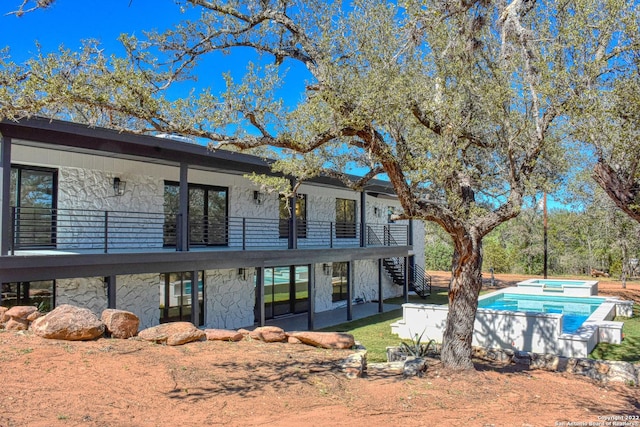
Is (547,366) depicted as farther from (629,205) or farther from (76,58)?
(76,58)

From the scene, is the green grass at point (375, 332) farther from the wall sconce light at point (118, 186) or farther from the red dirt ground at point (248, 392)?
the wall sconce light at point (118, 186)

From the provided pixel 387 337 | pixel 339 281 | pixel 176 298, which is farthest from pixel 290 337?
pixel 339 281

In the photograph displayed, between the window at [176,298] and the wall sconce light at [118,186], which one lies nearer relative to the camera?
the wall sconce light at [118,186]

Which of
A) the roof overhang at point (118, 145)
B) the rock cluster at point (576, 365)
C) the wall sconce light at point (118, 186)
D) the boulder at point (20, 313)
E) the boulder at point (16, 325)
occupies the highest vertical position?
the roof overhang at point (118, 145)

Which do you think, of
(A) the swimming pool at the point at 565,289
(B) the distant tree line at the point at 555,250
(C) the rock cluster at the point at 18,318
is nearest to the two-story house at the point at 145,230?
(C) the rock cluster at the point at 18,318

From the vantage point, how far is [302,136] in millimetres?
7633

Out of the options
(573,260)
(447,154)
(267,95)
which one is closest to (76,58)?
(267,95)

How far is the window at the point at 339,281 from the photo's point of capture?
67.4 feet

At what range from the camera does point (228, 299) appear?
49.9 feet

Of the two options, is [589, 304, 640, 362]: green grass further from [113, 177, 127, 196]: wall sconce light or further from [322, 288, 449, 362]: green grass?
[113, 177, 127, 196]: wall sconce light

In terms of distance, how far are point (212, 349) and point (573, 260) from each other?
92.6 feet

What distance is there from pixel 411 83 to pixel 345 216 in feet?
45.9

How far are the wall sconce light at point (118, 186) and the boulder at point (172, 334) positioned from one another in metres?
5.86

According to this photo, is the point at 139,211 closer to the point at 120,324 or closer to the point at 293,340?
the point at 120,324
